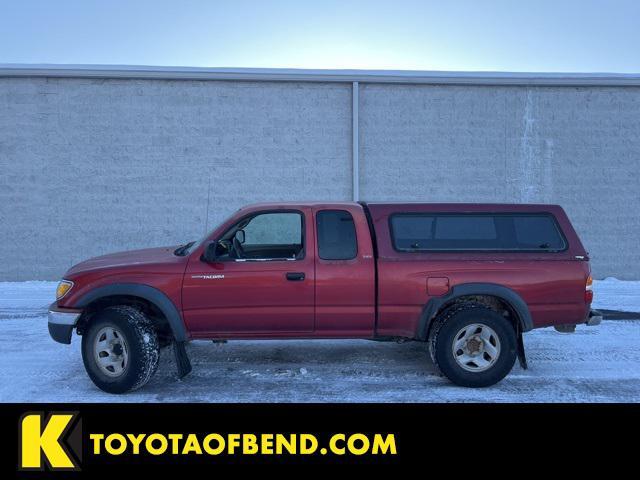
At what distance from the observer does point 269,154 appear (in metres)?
12.3

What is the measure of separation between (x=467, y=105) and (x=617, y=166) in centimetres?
368

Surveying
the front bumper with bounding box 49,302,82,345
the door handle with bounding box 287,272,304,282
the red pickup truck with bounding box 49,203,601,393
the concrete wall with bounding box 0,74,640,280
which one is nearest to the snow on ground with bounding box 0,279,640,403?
the red pickup truck with bounding box 49,203,601,393

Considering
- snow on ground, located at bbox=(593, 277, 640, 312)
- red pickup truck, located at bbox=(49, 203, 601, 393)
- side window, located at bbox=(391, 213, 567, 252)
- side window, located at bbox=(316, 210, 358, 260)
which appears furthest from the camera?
snow on ground, located at bbox=(593, 277, 640, 312)

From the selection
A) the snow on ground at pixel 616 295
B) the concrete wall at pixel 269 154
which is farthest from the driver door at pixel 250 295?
the concrete wall at pixel 269 154

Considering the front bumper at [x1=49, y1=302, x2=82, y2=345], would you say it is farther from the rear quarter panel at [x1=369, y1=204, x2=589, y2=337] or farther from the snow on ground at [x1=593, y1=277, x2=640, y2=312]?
the snow on ground at [x1=593, y1=277, x2=640, y2=312]

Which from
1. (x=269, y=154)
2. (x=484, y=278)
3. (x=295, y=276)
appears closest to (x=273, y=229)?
(x=269, y=154)

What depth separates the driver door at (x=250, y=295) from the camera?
5.14 metres

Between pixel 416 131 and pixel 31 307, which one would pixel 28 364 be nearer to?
pixel 31 307

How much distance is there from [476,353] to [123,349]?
3.27 metres

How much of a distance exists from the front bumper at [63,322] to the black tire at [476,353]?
3.38 meters

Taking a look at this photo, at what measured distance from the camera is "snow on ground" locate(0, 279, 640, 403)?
4.97 metres

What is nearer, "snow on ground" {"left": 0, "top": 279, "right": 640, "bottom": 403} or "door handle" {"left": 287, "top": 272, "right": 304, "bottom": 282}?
"snow on ground" {"left": 0, "top": 279, "right": 640, "bottom": 403}

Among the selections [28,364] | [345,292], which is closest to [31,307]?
[28,364]

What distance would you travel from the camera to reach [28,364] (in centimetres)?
606
